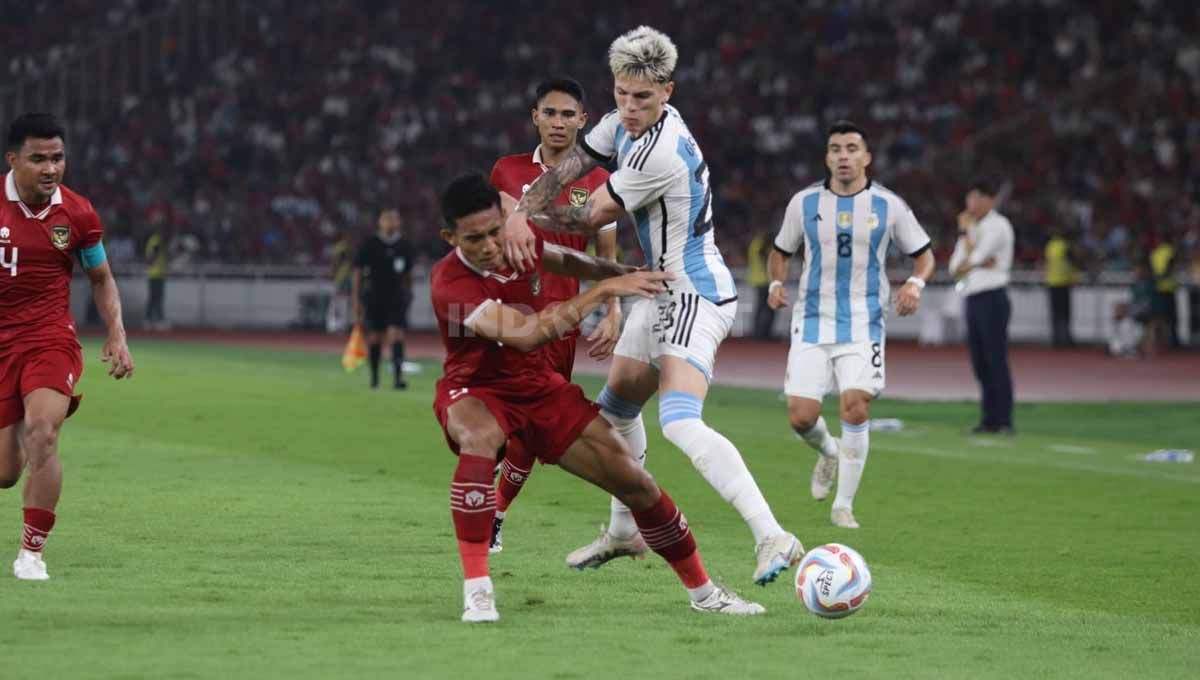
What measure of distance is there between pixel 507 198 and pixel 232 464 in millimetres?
6042

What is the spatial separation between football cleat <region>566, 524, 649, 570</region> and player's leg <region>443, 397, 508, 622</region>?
1486 millimetres

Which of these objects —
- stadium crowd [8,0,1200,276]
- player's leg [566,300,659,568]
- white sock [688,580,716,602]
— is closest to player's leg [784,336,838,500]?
player's leg [566,300,659,568]

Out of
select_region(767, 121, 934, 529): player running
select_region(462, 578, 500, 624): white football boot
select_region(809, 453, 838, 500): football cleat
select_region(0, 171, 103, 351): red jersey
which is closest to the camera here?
select_region(462, 578, 500, 624): white football boot

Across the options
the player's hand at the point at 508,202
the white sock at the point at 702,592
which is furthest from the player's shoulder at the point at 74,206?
the white sock at the point at 702,592

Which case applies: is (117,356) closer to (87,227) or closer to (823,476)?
(87,227)

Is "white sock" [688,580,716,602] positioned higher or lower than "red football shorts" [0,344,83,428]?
lower

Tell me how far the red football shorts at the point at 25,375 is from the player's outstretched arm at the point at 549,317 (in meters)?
2.30

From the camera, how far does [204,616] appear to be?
7602mm

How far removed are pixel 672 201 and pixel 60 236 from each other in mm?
2926

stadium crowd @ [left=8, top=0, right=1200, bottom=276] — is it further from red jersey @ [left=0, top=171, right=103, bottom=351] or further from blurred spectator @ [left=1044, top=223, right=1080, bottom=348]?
red jersey @ [left=0, top=171, right=103, bottom=351]

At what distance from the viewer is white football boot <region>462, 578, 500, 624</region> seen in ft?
24.7

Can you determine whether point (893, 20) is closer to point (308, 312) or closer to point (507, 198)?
point (308, 312)

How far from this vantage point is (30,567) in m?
8.55

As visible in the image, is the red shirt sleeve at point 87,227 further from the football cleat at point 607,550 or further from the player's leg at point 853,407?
the player's leg at point 853,407
